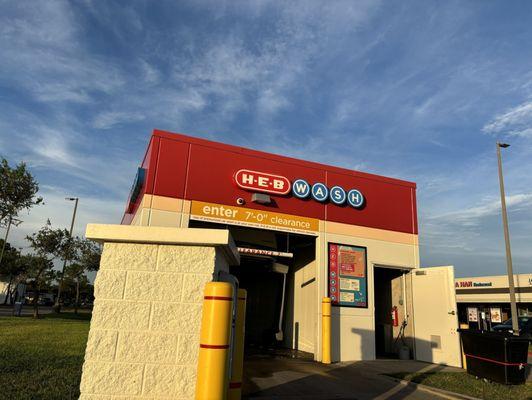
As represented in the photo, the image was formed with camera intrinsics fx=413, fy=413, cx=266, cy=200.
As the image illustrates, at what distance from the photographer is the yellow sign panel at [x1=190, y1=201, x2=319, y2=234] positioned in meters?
12.4

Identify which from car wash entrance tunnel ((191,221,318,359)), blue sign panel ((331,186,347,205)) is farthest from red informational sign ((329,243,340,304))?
blue sign panel ((331,186,347,205))

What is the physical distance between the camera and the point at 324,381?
29.8 feet

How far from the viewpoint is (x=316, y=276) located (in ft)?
44.9

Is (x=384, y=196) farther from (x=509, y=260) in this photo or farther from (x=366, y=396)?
(x=366, y=396)

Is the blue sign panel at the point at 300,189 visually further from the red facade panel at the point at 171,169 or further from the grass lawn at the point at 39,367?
the grass lawn at the point at 39,367

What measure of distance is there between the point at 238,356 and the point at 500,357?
6.87 m

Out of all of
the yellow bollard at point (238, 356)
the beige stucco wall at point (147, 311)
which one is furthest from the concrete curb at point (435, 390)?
the beige stucco wall at point (147, 311)

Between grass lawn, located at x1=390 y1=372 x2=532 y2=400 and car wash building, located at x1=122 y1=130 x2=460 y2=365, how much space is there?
3000 millimetres

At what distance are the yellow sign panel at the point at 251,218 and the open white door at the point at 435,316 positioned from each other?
4.41 metres

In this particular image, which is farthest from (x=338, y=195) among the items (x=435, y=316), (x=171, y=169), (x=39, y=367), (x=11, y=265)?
(x=11, y=265)

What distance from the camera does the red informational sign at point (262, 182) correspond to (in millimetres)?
12922

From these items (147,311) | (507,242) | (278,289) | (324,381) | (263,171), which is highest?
(263,171)

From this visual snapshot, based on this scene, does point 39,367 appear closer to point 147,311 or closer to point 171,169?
point 147,311

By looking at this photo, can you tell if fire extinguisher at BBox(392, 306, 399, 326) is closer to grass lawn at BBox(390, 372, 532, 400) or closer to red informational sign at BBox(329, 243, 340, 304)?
red informational sign at BBox(329, 243, 340, 304)
